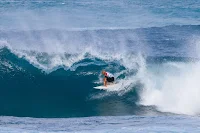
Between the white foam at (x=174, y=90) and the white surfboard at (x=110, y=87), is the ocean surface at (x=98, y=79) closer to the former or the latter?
the white foam at (x=174, y=90)

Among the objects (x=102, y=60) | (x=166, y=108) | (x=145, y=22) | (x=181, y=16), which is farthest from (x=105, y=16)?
(x=166, y=108)

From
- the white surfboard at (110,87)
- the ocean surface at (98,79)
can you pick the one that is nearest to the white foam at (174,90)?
the ocean surface at (98,79)

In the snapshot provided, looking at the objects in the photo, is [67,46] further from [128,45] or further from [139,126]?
[139,126]

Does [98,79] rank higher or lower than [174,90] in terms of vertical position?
higher

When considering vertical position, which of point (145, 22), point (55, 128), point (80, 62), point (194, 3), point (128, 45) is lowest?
point (55, 128)

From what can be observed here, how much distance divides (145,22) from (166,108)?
68.4 ft

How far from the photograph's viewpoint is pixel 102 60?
79.7 feet

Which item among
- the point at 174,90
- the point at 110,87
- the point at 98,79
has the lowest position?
the point at 174,90

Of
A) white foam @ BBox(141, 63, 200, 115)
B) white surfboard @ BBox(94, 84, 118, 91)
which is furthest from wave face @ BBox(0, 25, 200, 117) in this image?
white surfboard @ BBox(94, 84, 118, 91)

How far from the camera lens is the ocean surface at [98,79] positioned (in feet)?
57.7

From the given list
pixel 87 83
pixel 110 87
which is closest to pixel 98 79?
pixel 87 83

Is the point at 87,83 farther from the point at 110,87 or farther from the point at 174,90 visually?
the point at 174,90

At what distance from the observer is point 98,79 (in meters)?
22.2

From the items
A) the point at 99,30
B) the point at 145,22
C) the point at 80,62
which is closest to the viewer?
the point at 80,62
